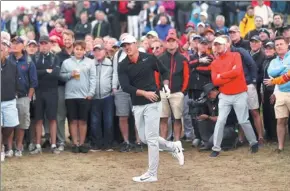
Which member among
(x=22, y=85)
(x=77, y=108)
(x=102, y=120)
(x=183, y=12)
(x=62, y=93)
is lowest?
Answer: (x=102, y=120)

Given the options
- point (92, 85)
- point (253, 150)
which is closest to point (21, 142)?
point (92, 85)

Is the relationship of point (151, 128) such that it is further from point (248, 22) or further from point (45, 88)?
point (248, 22)

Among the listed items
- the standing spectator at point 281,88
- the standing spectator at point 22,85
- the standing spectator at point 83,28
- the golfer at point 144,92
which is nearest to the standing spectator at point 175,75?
the standing spectator at point 281,88

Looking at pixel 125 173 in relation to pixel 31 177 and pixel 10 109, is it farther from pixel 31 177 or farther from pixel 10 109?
pixel 10 109

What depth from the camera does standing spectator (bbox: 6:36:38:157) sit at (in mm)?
11008

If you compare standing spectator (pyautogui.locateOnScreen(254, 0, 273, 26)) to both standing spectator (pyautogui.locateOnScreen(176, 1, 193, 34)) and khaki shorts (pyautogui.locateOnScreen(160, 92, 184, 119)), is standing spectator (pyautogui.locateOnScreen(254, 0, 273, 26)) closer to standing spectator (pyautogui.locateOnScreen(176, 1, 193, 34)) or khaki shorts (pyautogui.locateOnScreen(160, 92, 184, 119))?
standing spectator (pyautogui.locateOnScreen(176, 1, 193, 34))

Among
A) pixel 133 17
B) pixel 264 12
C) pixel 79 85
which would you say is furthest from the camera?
pixel 133 17

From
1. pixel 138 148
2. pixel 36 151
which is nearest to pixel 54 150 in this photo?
pixel 36 151

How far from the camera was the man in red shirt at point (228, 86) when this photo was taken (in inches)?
411

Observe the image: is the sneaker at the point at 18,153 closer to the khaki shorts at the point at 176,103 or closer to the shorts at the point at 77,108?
the shorts at the point at 77,108

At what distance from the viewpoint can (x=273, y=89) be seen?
11.3 metres

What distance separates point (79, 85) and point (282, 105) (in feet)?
12.7

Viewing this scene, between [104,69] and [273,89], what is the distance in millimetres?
3334

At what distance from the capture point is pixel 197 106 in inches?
448
